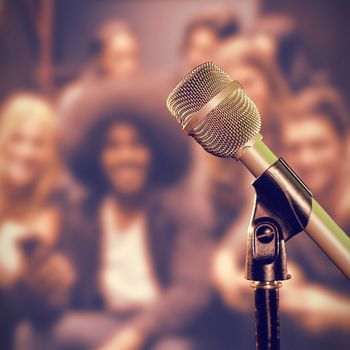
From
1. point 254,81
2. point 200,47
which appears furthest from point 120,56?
point 254,81

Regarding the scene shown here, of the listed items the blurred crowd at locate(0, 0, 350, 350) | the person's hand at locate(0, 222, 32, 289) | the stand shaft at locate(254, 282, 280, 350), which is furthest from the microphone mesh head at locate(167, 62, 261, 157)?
the person's hand at locate(0, 222, 32, 289)

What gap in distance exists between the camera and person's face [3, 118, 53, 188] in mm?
2203

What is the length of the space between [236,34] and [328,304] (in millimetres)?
1344

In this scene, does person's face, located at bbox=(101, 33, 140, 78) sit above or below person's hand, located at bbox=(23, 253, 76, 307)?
above

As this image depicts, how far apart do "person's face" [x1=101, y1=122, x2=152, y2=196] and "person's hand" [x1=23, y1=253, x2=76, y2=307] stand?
47cm

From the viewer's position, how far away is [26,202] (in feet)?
7.25

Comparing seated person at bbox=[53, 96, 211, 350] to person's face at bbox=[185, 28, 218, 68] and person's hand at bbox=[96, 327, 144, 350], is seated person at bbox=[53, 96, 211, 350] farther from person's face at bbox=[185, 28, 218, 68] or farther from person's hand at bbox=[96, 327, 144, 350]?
person's face at bbox=[185, 28, 218, 68]

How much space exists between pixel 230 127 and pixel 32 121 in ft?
5.83

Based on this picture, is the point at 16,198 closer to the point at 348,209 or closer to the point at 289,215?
the point at 348,209

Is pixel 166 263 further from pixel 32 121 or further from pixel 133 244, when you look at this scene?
pixel 32 121

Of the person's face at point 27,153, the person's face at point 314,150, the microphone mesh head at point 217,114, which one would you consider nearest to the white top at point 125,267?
the person's face at point 27,153

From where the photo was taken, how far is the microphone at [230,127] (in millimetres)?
600

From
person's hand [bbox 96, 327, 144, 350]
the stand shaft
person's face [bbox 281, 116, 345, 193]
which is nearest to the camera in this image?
the stand shaft

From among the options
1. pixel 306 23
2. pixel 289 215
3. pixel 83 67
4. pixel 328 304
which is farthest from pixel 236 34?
pixel 289 215
